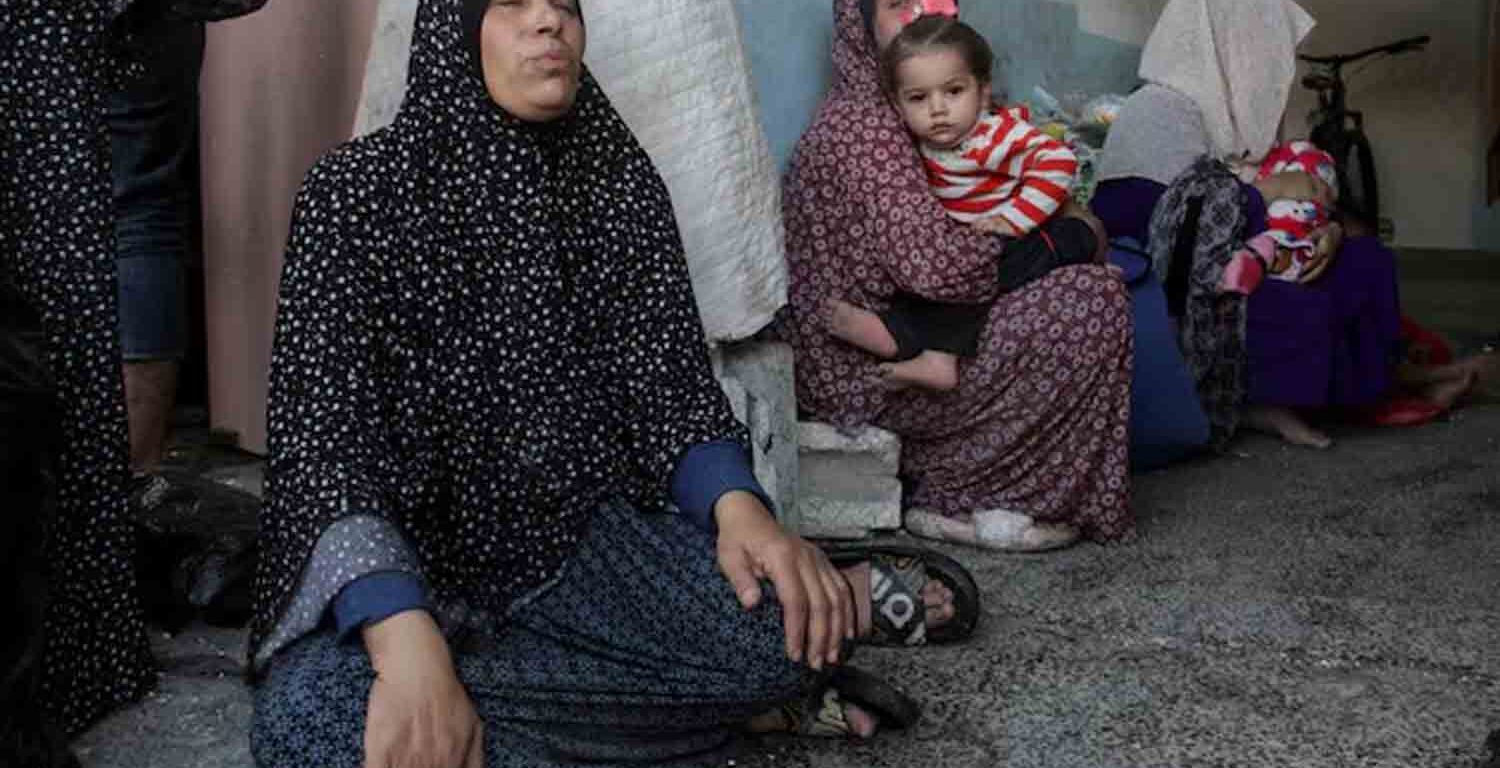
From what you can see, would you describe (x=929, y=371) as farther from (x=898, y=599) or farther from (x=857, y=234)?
(x=898, y=599)

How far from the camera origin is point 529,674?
223 cm

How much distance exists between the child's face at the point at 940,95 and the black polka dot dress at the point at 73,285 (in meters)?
1.65

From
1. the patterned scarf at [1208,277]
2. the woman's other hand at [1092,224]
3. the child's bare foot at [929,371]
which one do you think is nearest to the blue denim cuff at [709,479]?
the child's bare foot at [929,371]

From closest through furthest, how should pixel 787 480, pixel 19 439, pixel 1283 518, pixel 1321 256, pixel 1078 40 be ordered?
pixel 19 439, pixel 787 480, pixel 1283 518, pixel 1321 256, pixel 1078 40

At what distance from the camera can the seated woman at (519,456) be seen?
2.13 meters

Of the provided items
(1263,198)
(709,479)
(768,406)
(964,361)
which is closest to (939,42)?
(964,361)

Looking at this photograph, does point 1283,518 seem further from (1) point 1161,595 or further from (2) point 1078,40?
(2) point 1078,40

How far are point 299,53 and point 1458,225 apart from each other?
7694mm

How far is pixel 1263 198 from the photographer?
15.9 feet

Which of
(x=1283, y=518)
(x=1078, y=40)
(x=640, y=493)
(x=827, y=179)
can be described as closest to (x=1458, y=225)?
(x=1078, y=40)

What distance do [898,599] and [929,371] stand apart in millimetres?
897

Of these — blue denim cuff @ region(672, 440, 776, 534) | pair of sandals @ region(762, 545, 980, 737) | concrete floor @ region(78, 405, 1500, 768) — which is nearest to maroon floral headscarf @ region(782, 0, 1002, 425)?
concrete floor @ region(78, 405, 1500, 768)

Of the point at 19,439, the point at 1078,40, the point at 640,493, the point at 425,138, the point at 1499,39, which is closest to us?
the point at 19,439

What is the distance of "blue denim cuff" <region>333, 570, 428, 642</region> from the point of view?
2035 mm
